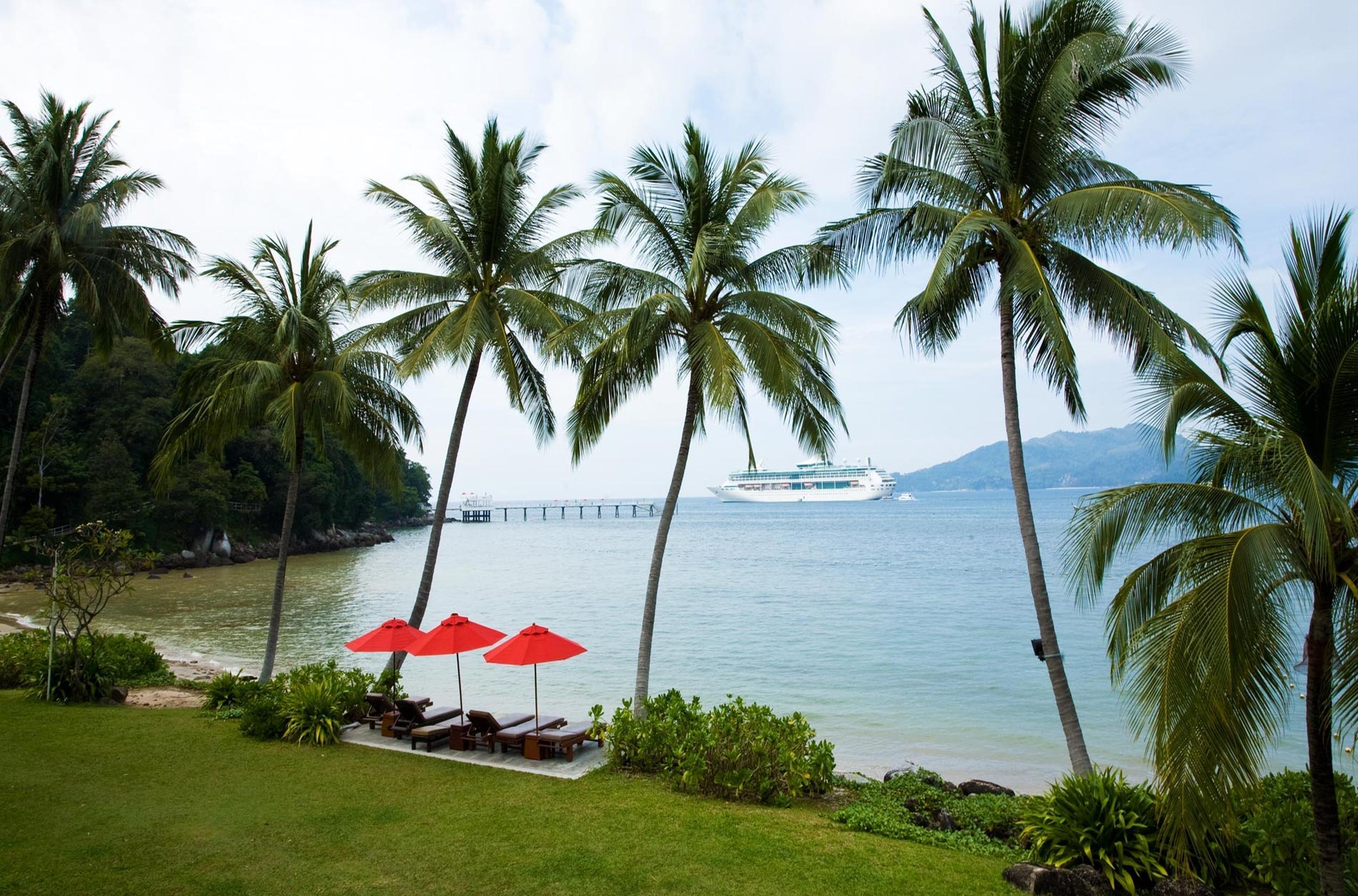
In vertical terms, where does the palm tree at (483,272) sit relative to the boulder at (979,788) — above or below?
above

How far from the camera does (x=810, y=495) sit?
6299 inches

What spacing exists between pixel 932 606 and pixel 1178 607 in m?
30.2

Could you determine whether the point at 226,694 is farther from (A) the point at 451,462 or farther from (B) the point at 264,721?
(A) the point at 451,462

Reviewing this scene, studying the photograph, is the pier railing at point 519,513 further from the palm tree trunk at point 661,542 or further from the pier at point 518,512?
the palm tree trunk at point 661,542

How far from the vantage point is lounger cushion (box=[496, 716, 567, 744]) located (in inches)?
422

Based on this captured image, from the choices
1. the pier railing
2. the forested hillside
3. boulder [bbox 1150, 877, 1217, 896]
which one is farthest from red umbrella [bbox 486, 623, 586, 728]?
the pier railing

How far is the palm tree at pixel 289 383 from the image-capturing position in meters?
13.6

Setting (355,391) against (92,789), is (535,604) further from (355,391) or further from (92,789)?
(92,789)

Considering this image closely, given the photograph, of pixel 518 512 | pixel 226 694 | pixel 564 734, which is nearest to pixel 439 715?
pixel 564 734

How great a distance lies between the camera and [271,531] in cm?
6681

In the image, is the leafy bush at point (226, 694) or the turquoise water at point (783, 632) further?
the turquoise water at point (783, 632)

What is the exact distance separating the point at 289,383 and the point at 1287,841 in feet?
50.7

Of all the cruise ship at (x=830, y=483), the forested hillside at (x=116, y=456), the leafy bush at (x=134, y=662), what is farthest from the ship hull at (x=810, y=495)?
the leafy bush at (x=134, y=662)

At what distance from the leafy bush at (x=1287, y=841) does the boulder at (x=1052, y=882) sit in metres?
1.41
